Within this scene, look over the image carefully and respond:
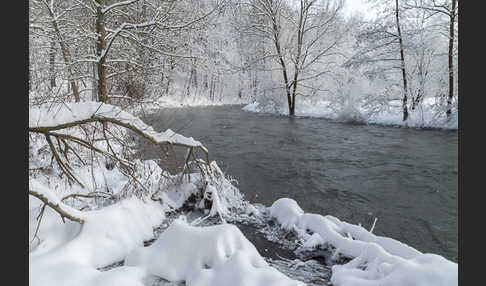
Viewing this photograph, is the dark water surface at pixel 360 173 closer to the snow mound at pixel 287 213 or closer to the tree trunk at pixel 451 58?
the snow mound at pixel 287 213

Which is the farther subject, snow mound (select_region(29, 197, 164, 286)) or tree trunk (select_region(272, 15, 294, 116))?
tree trunk (select_region(272, 15, 294, 116))

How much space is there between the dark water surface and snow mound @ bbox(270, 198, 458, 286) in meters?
1.30

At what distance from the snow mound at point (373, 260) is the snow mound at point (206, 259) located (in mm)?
763

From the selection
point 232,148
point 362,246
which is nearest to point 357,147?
point 232,148

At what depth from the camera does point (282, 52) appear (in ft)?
62.1

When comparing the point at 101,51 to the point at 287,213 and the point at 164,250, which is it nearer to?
the point at 164,250

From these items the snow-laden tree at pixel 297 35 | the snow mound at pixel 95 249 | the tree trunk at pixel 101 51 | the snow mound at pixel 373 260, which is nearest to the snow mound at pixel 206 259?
the snow mound at pixel 95 249

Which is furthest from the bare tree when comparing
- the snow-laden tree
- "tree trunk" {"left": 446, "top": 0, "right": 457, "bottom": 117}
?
the snow-laden tree

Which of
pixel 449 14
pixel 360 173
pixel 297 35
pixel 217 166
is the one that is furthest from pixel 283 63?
pixel 217 166

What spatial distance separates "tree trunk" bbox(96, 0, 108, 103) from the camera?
530cm

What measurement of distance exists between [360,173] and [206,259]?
5.97m

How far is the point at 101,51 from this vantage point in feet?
18.1

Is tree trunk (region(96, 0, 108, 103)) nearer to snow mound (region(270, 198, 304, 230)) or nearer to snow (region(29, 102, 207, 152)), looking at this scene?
snow (region(29, 102, 207, 152))
